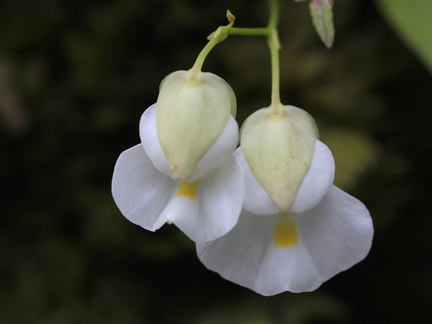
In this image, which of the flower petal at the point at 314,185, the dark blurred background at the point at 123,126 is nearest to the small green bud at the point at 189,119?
the flower petal at the point at 314,185

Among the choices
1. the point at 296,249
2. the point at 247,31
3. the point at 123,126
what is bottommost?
the point at 123,126

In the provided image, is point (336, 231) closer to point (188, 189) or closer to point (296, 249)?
point (296, 249)

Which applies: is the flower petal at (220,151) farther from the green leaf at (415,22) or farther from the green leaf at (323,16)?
the green leaf at (415,22)

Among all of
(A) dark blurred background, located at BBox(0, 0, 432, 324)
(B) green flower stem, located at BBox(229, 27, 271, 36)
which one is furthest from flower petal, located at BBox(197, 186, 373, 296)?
(A) dark blurred background, located at BBox(0, 0, 432, 324)

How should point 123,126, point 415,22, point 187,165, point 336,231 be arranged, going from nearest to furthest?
point 187,165, point 336,231, point 415,22, point 123,126

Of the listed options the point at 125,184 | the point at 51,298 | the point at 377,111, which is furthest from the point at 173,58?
the point at 125,184

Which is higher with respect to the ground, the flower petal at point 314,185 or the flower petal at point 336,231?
the flower petal at point 314,185

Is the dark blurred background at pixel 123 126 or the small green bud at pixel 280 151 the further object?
the dark blurred background at pixel 123 126

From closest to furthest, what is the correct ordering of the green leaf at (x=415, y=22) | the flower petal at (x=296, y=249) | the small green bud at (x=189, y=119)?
the small green bud at (x=189, y=119) → the flower petal at (x=296, y=249) → the green leaf at (x=415, y=22)

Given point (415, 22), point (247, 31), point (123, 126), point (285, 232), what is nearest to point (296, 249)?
point (285, 232)

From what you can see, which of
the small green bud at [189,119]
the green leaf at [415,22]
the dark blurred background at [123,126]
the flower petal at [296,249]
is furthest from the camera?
the dark blurred background at [123,126]
